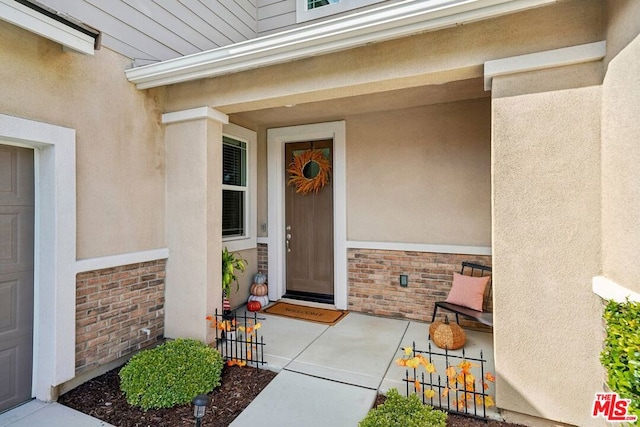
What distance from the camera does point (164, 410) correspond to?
2.49m

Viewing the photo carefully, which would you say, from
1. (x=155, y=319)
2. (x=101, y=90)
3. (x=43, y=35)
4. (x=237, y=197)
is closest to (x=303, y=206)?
(x=237, y=197)

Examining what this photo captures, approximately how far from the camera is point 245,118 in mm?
4824

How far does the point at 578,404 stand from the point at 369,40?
299cm

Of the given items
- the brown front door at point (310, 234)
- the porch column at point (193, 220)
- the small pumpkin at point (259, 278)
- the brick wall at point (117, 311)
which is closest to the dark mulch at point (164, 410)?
the brick wall at point (117, 311)

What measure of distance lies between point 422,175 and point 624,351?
2.97m

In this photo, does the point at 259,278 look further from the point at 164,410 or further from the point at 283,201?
the point at 164,410

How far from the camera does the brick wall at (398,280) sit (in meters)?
4.18

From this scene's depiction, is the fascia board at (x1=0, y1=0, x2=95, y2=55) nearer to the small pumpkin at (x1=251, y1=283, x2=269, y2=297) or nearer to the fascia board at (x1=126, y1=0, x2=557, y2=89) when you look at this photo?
the fascia board at (x1=126, y1=0, x2=557, y2=89)

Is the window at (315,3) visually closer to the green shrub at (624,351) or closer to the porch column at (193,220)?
the porch column at (193,220)

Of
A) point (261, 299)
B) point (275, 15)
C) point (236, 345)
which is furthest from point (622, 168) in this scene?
point (275, 15)

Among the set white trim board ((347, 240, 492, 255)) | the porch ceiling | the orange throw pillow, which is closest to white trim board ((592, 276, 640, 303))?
the orange throw pillow

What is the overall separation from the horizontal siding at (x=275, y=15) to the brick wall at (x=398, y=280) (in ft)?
11.7

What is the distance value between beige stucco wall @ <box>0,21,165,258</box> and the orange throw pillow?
358 centimetres

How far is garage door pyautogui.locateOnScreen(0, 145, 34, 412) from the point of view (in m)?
2.49
